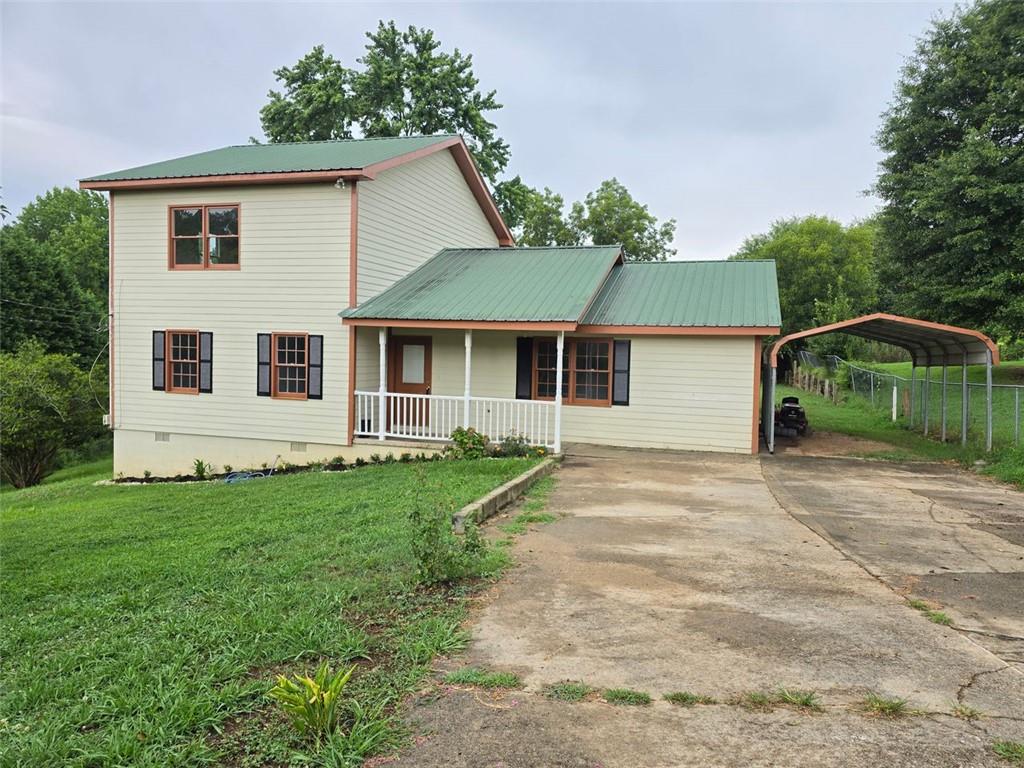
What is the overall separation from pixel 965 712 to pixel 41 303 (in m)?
37.6

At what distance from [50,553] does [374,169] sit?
921 centimetres

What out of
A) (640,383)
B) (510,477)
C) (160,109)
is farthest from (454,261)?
(160,109)

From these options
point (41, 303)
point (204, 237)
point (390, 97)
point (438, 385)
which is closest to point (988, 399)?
point (438, 385)

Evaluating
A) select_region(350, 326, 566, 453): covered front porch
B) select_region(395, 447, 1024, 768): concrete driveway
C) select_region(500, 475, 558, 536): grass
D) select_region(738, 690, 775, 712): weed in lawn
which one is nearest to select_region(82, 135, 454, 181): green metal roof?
select_region(350, 326, 566, 453): covered front porch

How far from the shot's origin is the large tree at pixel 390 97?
1120 inches

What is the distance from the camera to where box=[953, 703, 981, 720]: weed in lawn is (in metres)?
3.27

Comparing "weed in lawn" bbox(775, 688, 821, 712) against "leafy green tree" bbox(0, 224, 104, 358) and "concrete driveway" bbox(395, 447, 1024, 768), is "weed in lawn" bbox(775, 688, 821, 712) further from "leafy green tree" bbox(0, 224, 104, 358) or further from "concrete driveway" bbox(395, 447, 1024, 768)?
"leafy green tree" bbox(0, 224, 104, 358)

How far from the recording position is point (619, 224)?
39094 millimetres

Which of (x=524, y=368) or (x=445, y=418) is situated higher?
(x=524, y=368)

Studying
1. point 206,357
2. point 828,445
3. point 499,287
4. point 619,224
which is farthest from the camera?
point 619,224

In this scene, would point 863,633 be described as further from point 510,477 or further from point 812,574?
point 510,477

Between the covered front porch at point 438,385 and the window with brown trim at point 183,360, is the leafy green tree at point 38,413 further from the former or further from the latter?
the covered front porch at point 438,385

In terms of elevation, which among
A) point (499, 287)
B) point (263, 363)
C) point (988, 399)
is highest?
point (499, 287)

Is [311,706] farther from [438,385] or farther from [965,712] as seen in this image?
[438,385]
